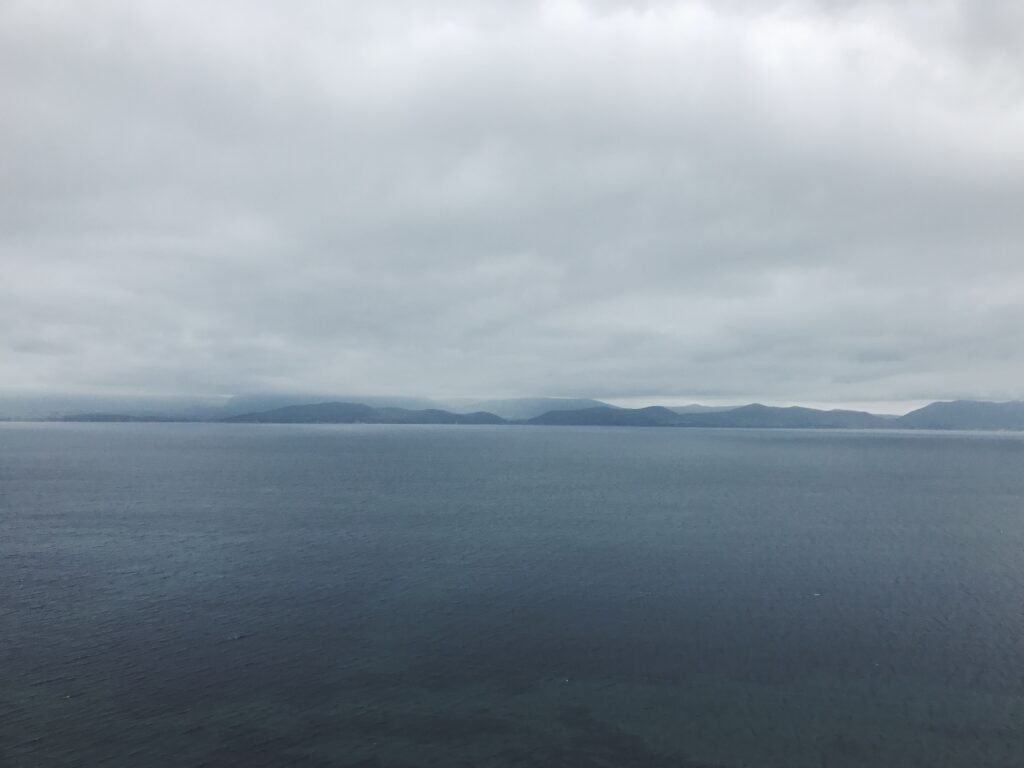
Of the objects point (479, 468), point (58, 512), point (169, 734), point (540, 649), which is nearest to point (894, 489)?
point (479, 468)

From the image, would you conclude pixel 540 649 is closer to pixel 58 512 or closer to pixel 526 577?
pixel 526 577

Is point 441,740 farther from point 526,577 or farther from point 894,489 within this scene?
point 894,489

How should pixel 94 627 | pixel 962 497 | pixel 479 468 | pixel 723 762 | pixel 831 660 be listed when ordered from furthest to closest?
pixel 479 468, pixel 962 497, pixel 94 627, pixel 831 660, pixel 723 762

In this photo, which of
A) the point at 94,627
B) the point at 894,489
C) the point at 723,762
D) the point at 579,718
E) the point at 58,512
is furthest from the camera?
the point at 894,489

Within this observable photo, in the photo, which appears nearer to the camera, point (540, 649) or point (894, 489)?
point (540, 649)

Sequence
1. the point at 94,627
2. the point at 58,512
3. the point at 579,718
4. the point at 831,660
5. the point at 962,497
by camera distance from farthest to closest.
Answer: the point at 962,497 < the point at 58,512 < the point at 94,627 < the point at 831,660 < the point at 579,718

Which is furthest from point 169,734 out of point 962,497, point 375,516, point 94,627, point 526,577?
point 962,497

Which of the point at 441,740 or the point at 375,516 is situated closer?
the point at 441,740
